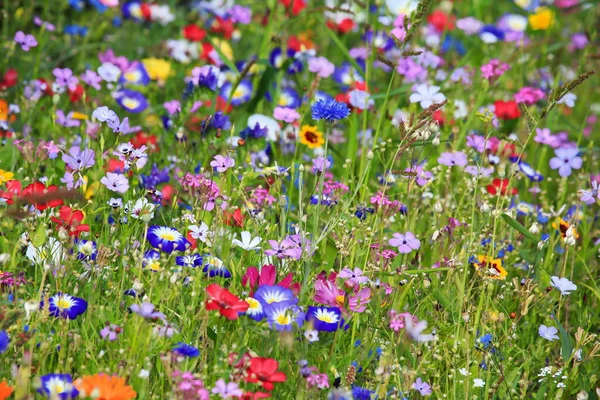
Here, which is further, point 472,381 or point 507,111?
point 507,111

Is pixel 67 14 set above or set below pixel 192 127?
above

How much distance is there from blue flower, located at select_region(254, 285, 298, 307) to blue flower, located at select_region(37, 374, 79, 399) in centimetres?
48

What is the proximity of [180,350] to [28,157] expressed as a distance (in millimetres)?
927

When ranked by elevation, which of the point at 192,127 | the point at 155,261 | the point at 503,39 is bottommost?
the point at 155,261

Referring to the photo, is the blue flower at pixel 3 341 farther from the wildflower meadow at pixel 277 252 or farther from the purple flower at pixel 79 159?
the purple flower at pixel 79 159

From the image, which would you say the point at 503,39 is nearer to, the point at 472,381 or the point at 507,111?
the point at 507,111

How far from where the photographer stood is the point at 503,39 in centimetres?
446

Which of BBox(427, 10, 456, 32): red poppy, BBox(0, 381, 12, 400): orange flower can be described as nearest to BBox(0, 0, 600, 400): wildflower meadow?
BBox(0, 381, 12, 400): orange flower

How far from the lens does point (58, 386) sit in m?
1.65

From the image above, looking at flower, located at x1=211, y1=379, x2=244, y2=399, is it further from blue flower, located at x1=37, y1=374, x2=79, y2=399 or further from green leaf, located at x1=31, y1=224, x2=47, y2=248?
green leaf, located at x1=31, y1=224, x2=47, y2=248

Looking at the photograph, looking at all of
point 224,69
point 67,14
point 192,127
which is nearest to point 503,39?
point 224,69

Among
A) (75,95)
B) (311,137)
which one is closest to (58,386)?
(311,137)

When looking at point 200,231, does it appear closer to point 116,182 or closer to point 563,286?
point 116,182

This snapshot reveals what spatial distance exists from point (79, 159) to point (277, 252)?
2.38 ft
